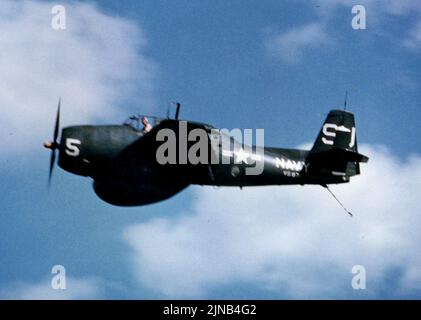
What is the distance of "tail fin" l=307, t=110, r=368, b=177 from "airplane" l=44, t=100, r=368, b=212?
0.03 metres

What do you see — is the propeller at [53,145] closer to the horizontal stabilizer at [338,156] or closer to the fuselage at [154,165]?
the fuselage at [154,165]

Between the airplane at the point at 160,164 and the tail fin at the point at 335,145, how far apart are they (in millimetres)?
33

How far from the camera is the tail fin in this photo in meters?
18.5

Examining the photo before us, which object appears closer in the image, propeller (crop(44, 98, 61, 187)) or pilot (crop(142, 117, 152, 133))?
propeller (crop(44, 98, 61, 187))

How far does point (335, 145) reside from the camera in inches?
790

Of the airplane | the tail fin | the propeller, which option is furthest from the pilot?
the tail fin

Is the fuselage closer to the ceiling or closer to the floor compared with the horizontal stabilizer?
closer to the floor

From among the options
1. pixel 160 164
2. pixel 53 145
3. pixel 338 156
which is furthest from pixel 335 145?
pixel 53 145

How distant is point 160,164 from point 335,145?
7.17 metres

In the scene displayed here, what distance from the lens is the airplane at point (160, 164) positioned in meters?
15.2

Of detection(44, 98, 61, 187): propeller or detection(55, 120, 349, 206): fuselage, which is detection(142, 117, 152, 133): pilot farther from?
detection(44, 98, 61, 187): propeller

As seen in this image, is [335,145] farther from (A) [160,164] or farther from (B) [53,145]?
(B) [53,145]
